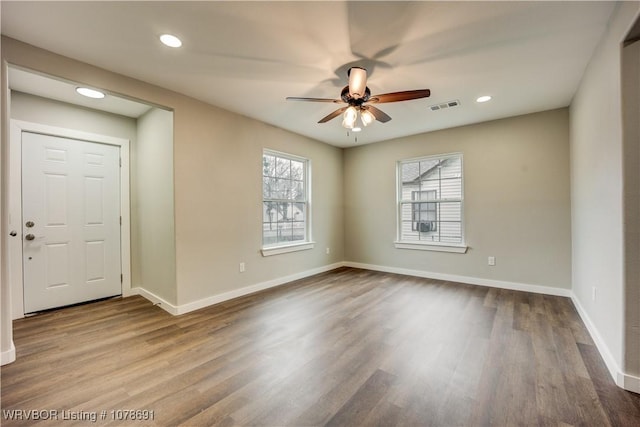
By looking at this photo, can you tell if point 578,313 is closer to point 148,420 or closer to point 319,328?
point 319,328

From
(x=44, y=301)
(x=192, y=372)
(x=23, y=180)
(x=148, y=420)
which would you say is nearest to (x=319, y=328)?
(x=192, y=372)

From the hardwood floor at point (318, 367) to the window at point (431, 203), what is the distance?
1503mm

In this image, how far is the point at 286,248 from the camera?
4.62 meters

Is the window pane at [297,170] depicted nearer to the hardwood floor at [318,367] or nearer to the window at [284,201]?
the window at [284,201]

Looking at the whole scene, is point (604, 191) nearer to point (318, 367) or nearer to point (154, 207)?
point (318, 367)

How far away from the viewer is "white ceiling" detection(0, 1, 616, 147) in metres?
1.89

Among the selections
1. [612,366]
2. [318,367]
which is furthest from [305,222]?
[612,366]

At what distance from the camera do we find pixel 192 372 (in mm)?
2041

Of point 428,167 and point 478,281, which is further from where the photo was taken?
point 428,167

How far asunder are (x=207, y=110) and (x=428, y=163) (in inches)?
145

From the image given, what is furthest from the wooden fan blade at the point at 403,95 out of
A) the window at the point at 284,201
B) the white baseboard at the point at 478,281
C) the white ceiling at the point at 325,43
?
the white baseboard at the point at 478,281

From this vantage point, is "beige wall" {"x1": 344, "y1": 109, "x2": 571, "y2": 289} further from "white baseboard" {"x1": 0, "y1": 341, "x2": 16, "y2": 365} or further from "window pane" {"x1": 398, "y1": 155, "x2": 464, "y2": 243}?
"white baseboard" {"x1": 0, "y1": 341, "x2": 16, "y2": 365}

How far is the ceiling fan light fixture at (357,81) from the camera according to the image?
2.31 meters

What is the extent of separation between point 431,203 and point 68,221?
17.5ft
